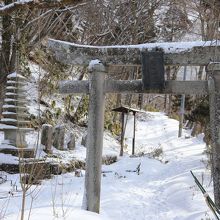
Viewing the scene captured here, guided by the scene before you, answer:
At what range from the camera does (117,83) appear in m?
6.20

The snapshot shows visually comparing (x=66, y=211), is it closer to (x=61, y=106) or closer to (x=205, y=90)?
(x=205, y=90)

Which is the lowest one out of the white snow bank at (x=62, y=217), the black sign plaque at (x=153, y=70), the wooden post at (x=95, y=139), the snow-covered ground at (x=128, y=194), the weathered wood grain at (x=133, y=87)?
the snow-covered ground at (x=128, y=194)

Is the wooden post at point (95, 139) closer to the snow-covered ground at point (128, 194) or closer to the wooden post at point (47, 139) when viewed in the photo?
the snow-covered ground at point (128, 194)

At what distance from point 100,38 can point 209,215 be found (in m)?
12.5

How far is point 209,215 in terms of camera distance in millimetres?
6105

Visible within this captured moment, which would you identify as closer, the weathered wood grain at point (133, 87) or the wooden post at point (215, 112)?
the wooden post at point (215, 112)

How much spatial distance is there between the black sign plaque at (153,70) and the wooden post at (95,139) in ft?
2.32

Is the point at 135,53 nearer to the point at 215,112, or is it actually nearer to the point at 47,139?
the point at 215,112

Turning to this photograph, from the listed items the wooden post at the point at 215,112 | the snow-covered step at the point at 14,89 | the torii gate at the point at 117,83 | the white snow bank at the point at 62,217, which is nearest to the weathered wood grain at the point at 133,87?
the torii gate at the point at 117,83

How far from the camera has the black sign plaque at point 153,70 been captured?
5.91 m

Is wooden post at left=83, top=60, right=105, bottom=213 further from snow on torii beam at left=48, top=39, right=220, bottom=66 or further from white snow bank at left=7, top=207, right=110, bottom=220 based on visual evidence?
white snow bank at left=7, top=207, right=110, bottom=220

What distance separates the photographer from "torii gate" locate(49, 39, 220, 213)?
5711mm

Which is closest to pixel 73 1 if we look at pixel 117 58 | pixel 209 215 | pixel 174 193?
pixel 117 58

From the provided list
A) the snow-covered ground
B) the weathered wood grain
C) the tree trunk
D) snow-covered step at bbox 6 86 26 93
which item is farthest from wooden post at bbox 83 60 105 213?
the tree trunk
